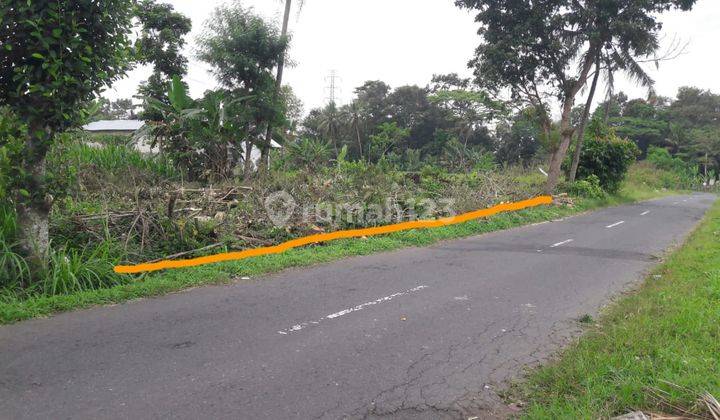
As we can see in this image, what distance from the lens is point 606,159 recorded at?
26.7 m

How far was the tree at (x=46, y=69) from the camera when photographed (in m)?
5.88

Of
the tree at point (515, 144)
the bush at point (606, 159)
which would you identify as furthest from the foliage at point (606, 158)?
the tree at point (515, 144)

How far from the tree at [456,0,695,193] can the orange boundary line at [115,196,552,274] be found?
6774 millimetres

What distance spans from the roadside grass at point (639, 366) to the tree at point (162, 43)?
20.9 metres

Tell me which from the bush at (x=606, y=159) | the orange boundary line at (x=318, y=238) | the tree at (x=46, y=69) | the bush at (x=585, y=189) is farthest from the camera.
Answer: the bush at (x=606, y=159)

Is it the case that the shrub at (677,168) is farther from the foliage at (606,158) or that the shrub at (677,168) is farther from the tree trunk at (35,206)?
the tree trunk at (35,206)

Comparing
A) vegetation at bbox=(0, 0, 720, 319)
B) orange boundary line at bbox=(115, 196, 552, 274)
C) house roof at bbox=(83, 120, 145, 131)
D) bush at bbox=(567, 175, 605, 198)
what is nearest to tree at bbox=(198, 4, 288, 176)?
vegetation at bbox=(0, 0, 720, 319)

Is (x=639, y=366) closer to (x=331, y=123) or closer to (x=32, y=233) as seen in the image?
(x=32, y=233)

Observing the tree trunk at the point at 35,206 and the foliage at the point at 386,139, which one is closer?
the tree trunk at the point at 35,206

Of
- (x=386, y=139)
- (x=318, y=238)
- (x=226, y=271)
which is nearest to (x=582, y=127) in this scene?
(x=318, y=238)

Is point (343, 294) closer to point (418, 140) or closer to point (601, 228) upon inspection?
point (601, 228)

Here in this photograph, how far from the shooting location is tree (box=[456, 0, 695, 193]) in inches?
817

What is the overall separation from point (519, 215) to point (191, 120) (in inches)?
444

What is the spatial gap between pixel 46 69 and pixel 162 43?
18.1m
